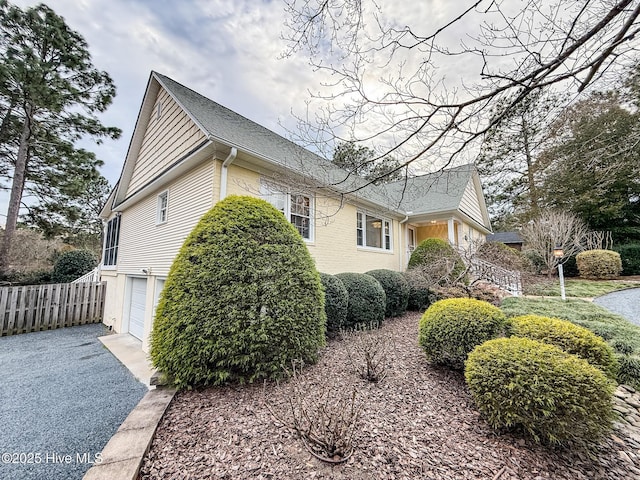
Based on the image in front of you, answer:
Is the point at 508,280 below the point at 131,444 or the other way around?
the other way around

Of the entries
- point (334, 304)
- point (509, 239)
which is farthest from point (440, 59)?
point (509, 239)

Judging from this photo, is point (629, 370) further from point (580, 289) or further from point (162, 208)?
point (162, 208)

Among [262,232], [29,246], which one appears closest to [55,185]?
[29,246]

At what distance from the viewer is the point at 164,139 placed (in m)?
7.67

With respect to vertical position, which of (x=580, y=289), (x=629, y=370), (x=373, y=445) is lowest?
(x=373, y=445)

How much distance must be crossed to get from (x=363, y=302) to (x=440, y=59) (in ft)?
15.7

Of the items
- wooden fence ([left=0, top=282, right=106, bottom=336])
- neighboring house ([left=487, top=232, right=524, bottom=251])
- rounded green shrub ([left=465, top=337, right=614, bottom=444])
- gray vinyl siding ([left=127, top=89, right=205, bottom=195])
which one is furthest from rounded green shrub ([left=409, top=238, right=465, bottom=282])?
neighboring house ([left=487, top=232, right=524, bottom=251])

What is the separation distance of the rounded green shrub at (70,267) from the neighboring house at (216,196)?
7.82 ft

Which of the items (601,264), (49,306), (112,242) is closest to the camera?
(49,306)

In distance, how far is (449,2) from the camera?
289 centimetres

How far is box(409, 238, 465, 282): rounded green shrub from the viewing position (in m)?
7.65

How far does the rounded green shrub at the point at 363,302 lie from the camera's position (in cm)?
608

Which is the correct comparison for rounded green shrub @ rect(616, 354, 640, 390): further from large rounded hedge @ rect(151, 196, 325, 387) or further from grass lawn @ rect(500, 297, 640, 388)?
large rounded hedge @ rect(151, 196, 325, 387)

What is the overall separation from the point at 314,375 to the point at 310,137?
334cm
